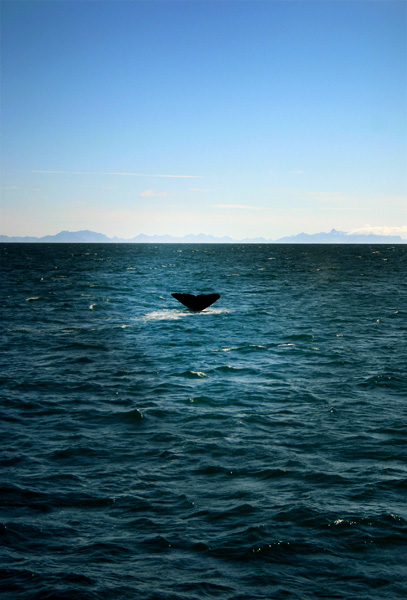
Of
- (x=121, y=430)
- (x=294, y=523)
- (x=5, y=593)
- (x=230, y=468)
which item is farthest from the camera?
(x=121, y=430)

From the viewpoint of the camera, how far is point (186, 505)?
9.84 metres

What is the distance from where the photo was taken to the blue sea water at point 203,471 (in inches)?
308

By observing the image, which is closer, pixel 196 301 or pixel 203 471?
pixel 203 471

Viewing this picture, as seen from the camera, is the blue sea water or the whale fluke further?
the whale fluke

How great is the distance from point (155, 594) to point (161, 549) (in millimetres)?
1103

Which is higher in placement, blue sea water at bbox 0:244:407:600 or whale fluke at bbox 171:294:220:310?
whale fluke at bbox 171:294:220:310

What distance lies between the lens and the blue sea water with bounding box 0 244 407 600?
7828 mm

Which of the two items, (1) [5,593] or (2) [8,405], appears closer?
(1) [5,593]

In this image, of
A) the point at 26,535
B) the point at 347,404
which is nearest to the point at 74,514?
the point at 26,535

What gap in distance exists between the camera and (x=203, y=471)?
11367 mm

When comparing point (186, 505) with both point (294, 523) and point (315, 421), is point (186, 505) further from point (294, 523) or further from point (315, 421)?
point (315, 421)

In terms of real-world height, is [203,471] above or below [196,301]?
below

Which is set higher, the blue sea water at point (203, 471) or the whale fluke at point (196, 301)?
the whale fluke at point (196, 301)

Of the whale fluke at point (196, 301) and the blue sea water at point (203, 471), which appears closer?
the blue sea water at point (203, 471)
